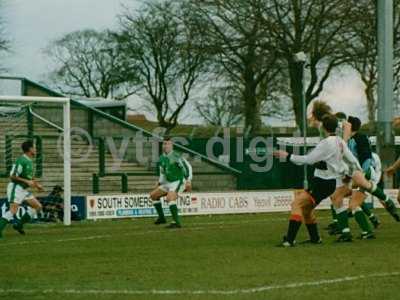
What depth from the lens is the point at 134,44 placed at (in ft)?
206

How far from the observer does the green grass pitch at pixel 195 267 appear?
10.9 meters

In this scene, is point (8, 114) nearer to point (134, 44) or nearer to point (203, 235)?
point (203, 235)

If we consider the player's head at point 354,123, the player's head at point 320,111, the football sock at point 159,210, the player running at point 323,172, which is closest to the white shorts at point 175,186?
the football sock at point 159,210

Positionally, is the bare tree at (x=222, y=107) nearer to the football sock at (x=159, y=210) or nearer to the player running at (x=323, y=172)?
the football sock at (x=159, y=210)

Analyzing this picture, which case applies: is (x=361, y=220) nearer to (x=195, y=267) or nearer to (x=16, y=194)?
(x=195, y=267)

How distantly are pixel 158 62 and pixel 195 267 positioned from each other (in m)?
49.2

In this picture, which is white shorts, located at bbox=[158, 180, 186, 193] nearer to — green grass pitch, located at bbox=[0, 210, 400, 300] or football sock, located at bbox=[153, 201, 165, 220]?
football sock, located at bbox=[153, 201, 165, 220]

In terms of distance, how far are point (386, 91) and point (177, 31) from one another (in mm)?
19235

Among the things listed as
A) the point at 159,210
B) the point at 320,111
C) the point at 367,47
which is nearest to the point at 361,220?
the point at 320,111

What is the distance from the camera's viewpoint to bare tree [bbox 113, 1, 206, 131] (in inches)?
2127

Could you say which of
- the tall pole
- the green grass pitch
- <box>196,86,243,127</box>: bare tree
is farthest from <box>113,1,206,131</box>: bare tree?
the green grass pitch

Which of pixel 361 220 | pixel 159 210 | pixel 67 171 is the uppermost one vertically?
pixel 67 171

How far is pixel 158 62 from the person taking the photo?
204 ft

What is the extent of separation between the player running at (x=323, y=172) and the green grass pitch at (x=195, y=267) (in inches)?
18.2
